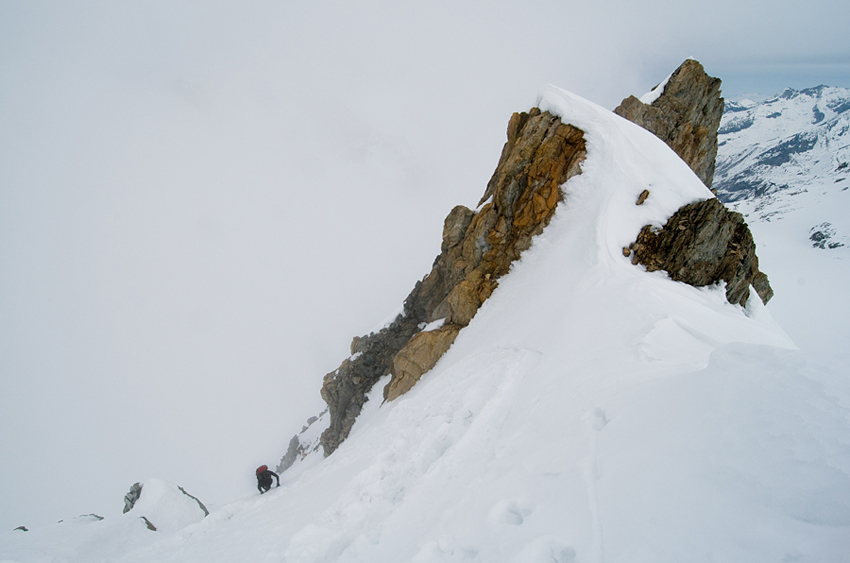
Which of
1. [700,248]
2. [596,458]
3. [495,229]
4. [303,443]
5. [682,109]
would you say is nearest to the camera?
[596,458]

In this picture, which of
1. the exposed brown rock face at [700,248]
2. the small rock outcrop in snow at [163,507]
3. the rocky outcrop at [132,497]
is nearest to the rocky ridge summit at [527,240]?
the exposed brown rock face at [700,248]

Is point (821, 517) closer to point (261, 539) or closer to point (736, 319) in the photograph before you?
point (261, 539)

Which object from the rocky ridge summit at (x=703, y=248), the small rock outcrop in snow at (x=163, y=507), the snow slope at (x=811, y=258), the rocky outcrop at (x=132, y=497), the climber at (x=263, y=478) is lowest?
the snow slope at (x=811, y=258)

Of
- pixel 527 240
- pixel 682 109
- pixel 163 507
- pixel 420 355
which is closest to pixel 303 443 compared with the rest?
pixel 163 507

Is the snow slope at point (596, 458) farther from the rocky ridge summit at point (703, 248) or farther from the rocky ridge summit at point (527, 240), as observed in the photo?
the rocky ridge summit at point (527, 240)

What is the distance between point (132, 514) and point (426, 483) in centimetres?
1424

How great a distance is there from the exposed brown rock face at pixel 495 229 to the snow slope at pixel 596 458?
4623mm

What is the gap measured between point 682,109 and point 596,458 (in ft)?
101

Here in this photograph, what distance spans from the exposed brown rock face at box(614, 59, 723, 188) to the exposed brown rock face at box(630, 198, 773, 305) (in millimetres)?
13536

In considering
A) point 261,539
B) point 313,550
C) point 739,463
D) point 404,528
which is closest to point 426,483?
point 404,528

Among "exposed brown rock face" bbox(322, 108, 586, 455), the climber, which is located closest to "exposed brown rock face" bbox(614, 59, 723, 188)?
"exposed brown rock face" bbox(322, 108, 586, 455)

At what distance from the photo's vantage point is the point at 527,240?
699 inches

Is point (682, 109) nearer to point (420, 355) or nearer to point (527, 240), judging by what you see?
point (527, 240)

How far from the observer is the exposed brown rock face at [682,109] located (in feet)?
79.0
